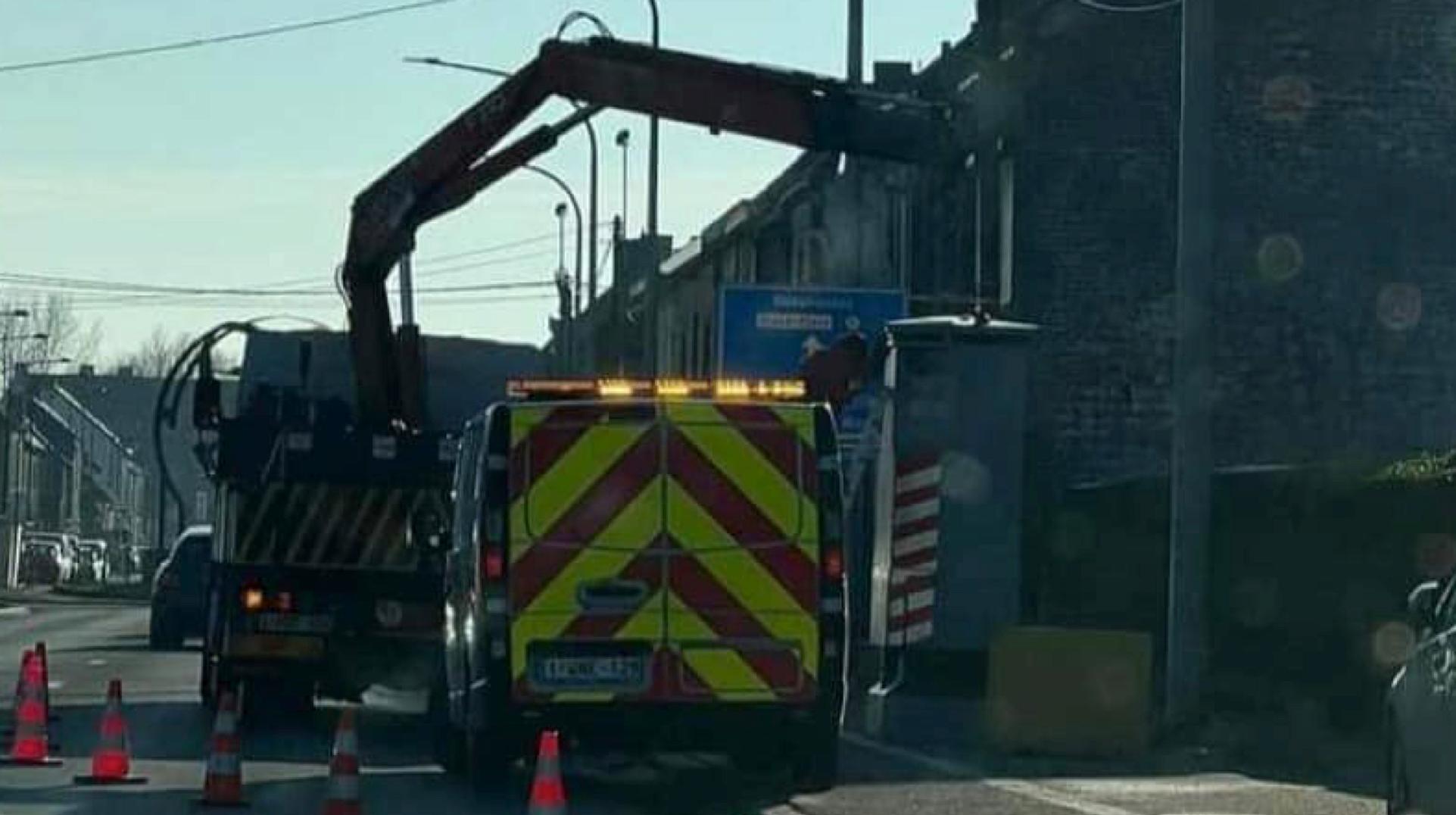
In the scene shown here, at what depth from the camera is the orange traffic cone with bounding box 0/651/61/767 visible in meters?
21.0

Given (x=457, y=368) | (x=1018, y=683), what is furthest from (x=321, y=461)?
(x=1018, y=683)

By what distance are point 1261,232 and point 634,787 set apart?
66.9ft

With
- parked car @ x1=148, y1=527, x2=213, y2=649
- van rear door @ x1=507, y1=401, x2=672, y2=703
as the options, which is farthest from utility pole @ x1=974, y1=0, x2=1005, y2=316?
van rear door @ x1=507, y1=401, x2=672, y2=703

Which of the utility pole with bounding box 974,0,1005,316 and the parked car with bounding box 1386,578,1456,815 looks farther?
the utility pole with bounding box 974,0,1005,316

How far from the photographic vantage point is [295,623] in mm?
25812

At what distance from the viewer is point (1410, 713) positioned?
1577 cm

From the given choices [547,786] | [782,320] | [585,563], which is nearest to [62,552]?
[782,320]

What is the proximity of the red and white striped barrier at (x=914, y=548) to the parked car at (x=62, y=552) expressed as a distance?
82.9 m

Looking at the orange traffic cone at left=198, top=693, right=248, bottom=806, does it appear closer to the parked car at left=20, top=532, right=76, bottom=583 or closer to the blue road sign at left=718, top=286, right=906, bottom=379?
the blue road sign at left=718, top=286, right=906, bottom=379

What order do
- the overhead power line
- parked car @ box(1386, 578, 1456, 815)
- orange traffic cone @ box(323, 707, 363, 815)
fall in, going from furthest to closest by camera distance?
1. the overhead power line
2. orange traffic cone @ box(323, 707, 363, 815)
3. parked car @ box(1386, 578, 1456, 815)

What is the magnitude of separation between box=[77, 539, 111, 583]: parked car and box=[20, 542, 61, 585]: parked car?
5485 millimetres

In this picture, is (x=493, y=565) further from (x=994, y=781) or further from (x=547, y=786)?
(x=547, y=786)

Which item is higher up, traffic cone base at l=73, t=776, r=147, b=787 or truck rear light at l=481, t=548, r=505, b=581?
truck rear light at l=481, t=548, r=505, b=581

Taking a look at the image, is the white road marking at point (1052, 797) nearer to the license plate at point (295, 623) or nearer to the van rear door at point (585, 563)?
the van rear door at point (585, 563)
